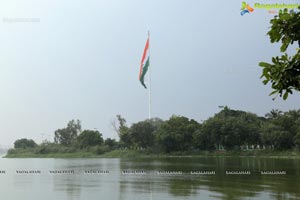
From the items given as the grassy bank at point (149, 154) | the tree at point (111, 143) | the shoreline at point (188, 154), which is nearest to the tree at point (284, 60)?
the shoreline at point (188, 154)

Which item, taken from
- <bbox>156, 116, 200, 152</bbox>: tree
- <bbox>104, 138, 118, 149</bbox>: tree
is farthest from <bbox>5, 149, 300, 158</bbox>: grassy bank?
<bbox>104, 138, 118, 149</bbox>: tree

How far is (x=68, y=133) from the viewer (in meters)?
97.8

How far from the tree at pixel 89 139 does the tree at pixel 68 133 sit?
45.2 feet

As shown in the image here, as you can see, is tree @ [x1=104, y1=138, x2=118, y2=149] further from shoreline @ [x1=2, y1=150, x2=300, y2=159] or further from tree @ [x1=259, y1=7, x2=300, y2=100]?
tree @ [x1=259, y1=7, x2=300, y2=100]

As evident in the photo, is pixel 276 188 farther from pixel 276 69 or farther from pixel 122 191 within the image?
pixel 276 69

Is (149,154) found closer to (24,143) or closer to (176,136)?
(176,136)

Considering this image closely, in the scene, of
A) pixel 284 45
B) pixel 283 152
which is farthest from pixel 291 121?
pixel 284 45

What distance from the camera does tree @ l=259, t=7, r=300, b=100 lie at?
Result: 3.03 meters

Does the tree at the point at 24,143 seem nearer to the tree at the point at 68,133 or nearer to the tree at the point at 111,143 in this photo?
the tree at the point at 68,133

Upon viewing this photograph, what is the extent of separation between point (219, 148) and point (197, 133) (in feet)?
15.3

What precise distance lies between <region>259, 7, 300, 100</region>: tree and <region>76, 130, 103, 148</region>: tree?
80677mm

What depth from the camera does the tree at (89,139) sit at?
270ft

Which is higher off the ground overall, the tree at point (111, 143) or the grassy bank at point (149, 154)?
the tree at point (111, 143)

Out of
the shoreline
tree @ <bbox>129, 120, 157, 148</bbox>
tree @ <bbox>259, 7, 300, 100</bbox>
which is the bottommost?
the shoreline
